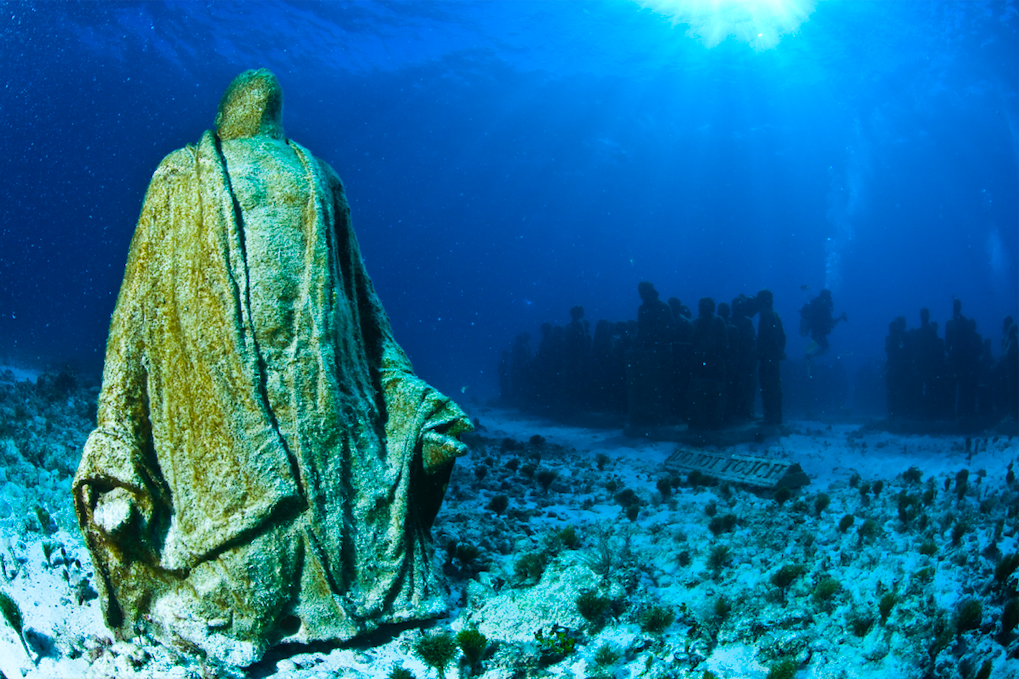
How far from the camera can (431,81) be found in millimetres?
50406

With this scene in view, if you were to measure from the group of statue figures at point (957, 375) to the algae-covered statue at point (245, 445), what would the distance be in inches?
663

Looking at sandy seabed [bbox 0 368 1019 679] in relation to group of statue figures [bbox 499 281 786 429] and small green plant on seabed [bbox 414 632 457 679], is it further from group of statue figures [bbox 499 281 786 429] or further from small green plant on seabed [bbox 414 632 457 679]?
group of statue figures [bbox 499 281 786 429]

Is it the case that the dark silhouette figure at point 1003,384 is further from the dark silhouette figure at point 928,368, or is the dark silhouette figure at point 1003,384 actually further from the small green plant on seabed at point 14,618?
the small green plant on seabed at point 14,618

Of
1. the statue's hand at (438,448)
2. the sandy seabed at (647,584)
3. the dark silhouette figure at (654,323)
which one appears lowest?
the sandy seabed at (647,584)

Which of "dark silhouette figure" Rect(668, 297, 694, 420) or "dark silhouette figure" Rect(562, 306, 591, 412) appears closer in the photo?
"dark silhouette figure" Rect(668, 297, 694, 420)

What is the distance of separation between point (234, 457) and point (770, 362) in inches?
537

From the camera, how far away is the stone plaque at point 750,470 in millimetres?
6957

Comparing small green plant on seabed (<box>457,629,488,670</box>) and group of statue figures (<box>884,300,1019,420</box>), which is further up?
group of statue figures (<box>884,300,1019,420</box>)

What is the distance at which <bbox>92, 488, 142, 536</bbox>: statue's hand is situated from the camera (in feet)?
8.30

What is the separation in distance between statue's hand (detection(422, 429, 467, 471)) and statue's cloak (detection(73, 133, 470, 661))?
0.5 inches

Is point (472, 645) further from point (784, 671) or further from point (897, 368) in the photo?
point (897, 368)

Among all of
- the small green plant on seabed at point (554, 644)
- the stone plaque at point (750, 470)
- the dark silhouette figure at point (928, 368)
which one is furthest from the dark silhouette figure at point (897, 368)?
the small green plant on seabed at point (554, 644)

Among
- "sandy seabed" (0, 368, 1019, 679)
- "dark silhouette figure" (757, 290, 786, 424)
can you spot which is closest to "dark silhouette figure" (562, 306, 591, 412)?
"dark silhouette figure" (757, 290, 786, 424)

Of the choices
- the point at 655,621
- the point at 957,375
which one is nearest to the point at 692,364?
the point at 957,375
